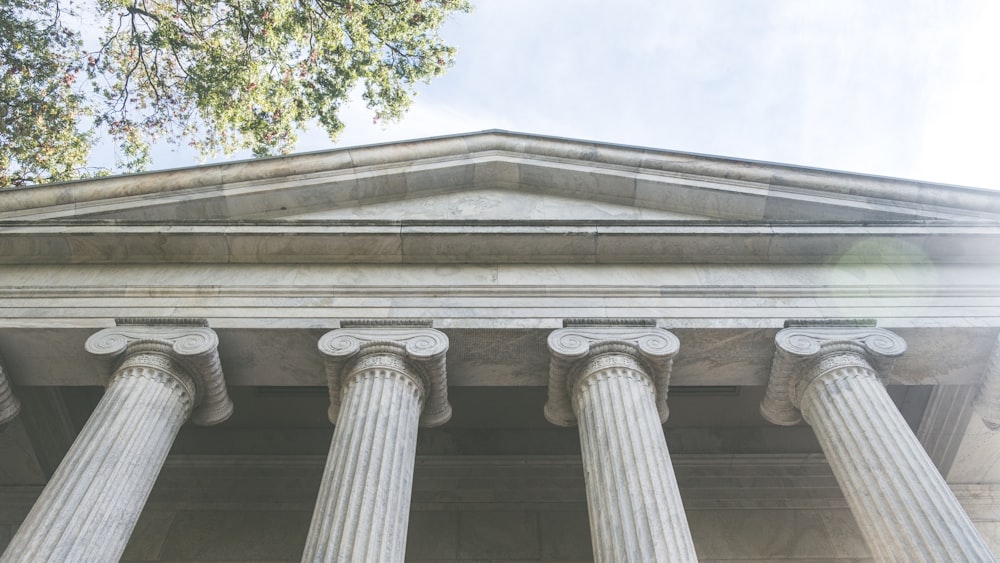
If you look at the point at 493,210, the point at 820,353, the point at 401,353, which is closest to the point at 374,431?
the point at 401,353

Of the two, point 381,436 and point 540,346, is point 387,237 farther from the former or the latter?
point 381,436

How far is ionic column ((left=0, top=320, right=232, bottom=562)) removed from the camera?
830 centimetres

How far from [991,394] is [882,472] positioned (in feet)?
12.1

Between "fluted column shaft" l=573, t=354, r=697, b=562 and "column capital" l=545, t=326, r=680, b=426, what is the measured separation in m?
0.16

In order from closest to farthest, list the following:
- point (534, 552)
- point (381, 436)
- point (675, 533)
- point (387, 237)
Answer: point (675, 533), point (381, 436), point (387, 237), point (534, 552)

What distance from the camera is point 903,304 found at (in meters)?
11.8

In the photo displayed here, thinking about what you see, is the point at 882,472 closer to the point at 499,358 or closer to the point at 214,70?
the point at 499,358

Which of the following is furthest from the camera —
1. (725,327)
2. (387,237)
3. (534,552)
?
(534,552)

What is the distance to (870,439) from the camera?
9.56m

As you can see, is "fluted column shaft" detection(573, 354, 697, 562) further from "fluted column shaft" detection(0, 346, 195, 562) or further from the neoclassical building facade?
"fluted column shaft" detection(0, 346, 195, 562)

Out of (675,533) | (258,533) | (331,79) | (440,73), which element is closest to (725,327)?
(675,533)

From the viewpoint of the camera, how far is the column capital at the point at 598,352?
1077 cm

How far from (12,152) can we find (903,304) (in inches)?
806

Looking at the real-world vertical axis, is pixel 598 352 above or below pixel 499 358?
above
